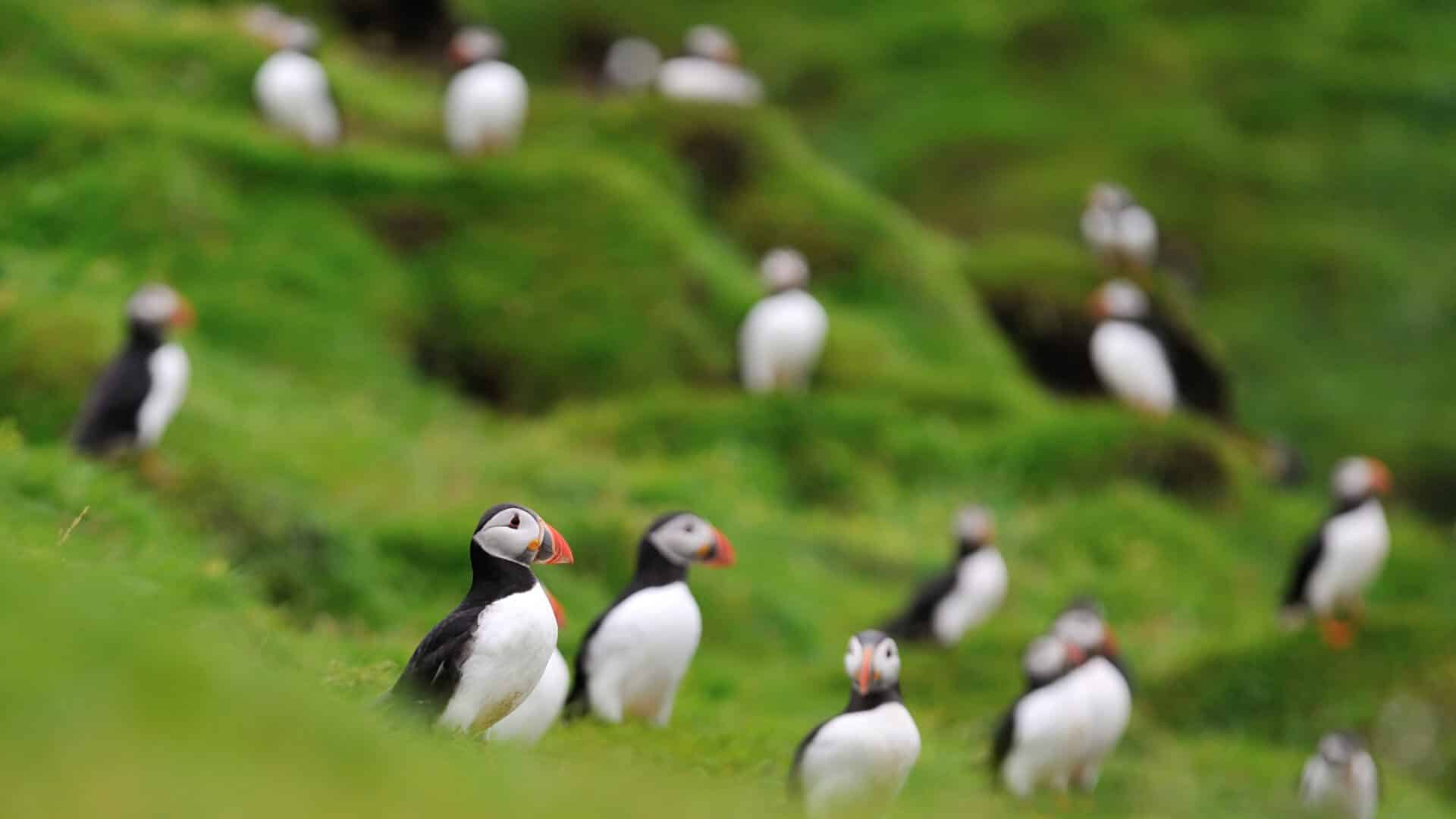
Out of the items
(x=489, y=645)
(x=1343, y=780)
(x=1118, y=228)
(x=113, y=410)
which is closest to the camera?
(x=489, y=645)

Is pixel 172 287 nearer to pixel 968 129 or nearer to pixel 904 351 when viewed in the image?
pixel 904 351

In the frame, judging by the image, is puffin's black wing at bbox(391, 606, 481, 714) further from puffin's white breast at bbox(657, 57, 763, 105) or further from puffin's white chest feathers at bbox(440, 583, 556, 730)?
puffin's white breast at bbox(657, 57, 763, 105)

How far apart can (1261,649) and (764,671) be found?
9.79ft

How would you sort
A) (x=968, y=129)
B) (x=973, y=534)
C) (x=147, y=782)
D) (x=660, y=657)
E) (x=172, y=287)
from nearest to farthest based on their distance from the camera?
(x=147, y=782) → (x=660, y=657) → (x=973, y=534) → (x=172, y=287) → (x=968, y=129)

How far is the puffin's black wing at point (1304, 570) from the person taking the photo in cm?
1143

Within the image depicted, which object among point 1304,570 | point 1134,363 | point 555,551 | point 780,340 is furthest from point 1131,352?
point 555,551

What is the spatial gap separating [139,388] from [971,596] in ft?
15.5

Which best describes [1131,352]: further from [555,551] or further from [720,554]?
[555,551]

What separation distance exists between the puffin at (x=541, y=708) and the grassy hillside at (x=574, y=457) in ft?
0.46

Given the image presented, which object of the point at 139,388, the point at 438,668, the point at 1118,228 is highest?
the point at 438,668

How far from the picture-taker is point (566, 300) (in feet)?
47.2

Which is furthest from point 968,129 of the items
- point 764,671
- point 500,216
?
point 764,671

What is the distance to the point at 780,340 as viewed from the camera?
1371cm

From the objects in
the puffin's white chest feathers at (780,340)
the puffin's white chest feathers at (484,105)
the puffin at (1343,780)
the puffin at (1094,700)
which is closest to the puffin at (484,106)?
the puffin's white chest feathers at (484,105)
